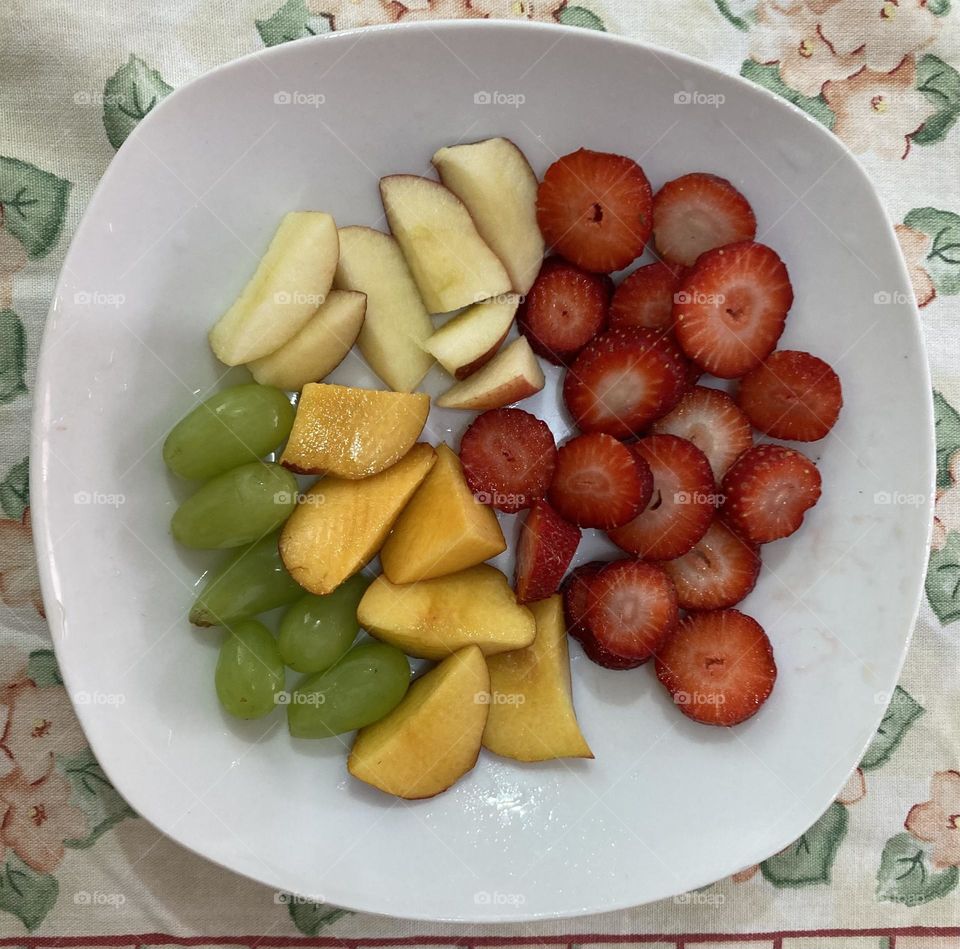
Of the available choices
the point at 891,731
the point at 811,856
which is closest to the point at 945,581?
the point at 891,731

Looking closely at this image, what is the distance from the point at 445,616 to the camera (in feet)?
3.77

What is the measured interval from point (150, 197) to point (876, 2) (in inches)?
41.8

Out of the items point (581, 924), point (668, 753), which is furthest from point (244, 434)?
point (581, 924)

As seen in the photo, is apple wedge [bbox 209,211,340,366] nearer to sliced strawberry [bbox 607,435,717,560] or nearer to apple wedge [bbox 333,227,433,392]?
apple wedge [bbox 333,227,433,392]

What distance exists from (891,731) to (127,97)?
1.44 meters

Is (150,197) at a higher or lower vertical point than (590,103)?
lower

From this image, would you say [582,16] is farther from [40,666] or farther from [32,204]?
[40,666]

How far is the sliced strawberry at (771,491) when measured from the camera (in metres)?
1.17

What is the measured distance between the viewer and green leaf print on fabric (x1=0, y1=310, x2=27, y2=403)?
1.20m

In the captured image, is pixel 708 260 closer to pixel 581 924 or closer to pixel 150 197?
pixel 150 197

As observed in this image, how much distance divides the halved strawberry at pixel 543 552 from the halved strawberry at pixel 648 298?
29 centimetres

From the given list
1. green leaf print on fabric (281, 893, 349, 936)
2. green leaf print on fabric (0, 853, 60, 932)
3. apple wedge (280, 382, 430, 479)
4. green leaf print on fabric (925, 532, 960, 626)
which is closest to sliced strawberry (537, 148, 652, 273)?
apple wedge (280, 382, 430, 479)

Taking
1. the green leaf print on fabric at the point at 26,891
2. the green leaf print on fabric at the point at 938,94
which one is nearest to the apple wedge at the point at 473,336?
the green leaf print on fabric at the point at 938,94

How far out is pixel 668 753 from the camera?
122 cm
